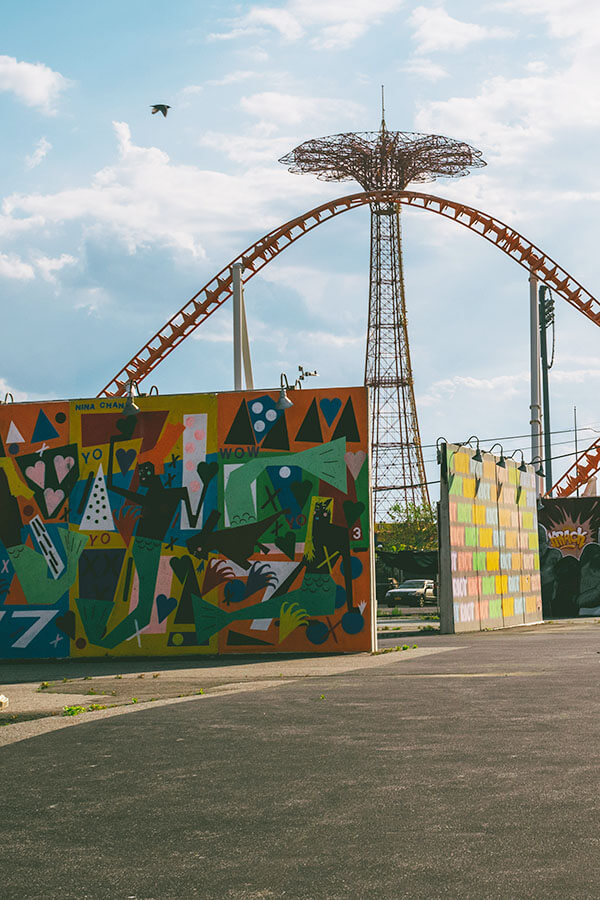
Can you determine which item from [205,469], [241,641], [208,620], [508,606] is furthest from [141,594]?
[508,606]

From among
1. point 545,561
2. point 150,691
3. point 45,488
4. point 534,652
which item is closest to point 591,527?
point 545,561

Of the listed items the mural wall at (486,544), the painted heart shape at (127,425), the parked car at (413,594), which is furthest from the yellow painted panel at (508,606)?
the painted heart shape at (127,425)

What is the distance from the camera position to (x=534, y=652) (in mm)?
17656

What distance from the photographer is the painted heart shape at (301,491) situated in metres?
18.6

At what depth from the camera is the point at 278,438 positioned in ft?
61.7

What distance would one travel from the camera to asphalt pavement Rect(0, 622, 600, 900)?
5023 millimetres

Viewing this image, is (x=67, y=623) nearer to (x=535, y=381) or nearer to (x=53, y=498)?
(x=53, y=498)

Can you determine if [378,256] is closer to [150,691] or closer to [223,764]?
[150,691]

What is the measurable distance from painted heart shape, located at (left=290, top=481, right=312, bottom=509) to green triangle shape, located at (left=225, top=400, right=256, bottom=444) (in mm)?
1097

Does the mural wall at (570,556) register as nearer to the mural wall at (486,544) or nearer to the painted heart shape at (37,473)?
the mural wall at (486,544)

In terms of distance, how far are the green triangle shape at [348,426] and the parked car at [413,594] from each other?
1094 inches

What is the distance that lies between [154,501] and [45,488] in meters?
2.05

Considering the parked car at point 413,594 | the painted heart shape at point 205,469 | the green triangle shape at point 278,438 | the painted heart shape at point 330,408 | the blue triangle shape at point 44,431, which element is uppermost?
the painted heart shape at point 330,408

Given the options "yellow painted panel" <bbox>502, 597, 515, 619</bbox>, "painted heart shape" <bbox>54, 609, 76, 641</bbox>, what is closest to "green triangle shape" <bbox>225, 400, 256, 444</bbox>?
"painted heart shape" <bbox>54, 609, 76, 641</bbox>
